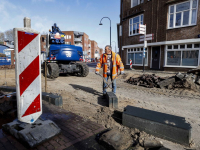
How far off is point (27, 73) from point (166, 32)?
49.7 ft

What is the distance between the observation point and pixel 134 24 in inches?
718

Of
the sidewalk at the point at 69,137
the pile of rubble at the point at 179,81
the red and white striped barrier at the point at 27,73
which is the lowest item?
the sidewalk at the point at 69,137

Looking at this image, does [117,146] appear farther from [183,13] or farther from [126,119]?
[183,13]

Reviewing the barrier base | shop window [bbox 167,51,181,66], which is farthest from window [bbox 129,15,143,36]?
the barrier base

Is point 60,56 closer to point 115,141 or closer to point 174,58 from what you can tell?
point 115,141

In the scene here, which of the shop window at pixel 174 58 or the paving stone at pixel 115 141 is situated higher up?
the shop window at pixel 174 58

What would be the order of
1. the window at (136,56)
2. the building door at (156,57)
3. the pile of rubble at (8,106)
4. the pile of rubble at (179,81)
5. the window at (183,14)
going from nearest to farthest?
the pile of rubble at (8,106) → the pile of rubble at (179,81) → the window at (183,14) → the building door at (156,57) → the window at (136,56)

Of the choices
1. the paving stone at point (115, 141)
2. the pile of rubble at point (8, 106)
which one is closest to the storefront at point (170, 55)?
the paving stone at point (115, 141)

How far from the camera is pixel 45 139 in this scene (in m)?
2.36

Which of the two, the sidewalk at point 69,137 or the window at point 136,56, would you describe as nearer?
the sidewalk at point 69,137

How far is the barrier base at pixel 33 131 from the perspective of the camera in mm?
2259

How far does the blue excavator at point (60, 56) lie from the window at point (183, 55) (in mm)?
8899

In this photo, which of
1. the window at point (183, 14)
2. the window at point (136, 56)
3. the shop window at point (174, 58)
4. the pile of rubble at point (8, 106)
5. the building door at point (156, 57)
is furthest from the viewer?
the window at point (136, 56)

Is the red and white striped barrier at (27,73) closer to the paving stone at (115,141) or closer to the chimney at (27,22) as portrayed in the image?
the chimney at (27,22)
